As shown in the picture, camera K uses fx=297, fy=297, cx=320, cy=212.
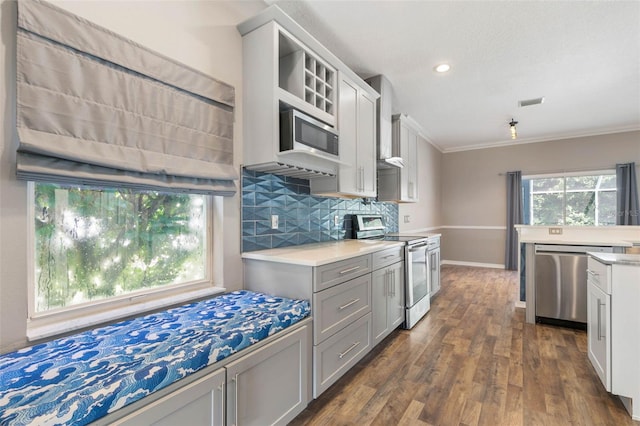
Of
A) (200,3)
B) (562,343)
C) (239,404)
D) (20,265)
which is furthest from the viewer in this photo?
(562,343)

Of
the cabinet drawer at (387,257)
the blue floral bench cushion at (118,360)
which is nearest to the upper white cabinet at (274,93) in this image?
the cabinet drawer at (387,257)

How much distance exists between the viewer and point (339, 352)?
2033 millimetres

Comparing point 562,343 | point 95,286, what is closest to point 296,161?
point 95,286

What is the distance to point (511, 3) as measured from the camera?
2193mm

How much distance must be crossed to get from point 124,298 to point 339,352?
135 cm

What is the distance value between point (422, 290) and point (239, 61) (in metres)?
2.98

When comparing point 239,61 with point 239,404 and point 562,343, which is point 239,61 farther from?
point 562,343

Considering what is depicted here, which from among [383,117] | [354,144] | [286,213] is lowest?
[286,213]

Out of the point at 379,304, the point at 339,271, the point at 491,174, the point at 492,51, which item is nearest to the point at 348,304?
the point at 339,271

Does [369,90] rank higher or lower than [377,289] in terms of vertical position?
higher

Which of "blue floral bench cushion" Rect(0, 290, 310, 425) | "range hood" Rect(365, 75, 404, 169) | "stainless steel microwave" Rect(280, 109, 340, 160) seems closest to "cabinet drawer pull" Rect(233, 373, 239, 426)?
"blue floral bench cushion" Rect(0, 290, 310, 425)

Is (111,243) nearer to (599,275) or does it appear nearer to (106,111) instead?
(106,111)

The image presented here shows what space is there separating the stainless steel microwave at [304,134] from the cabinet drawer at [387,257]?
0.91 m

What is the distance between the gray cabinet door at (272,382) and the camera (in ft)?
4.25
